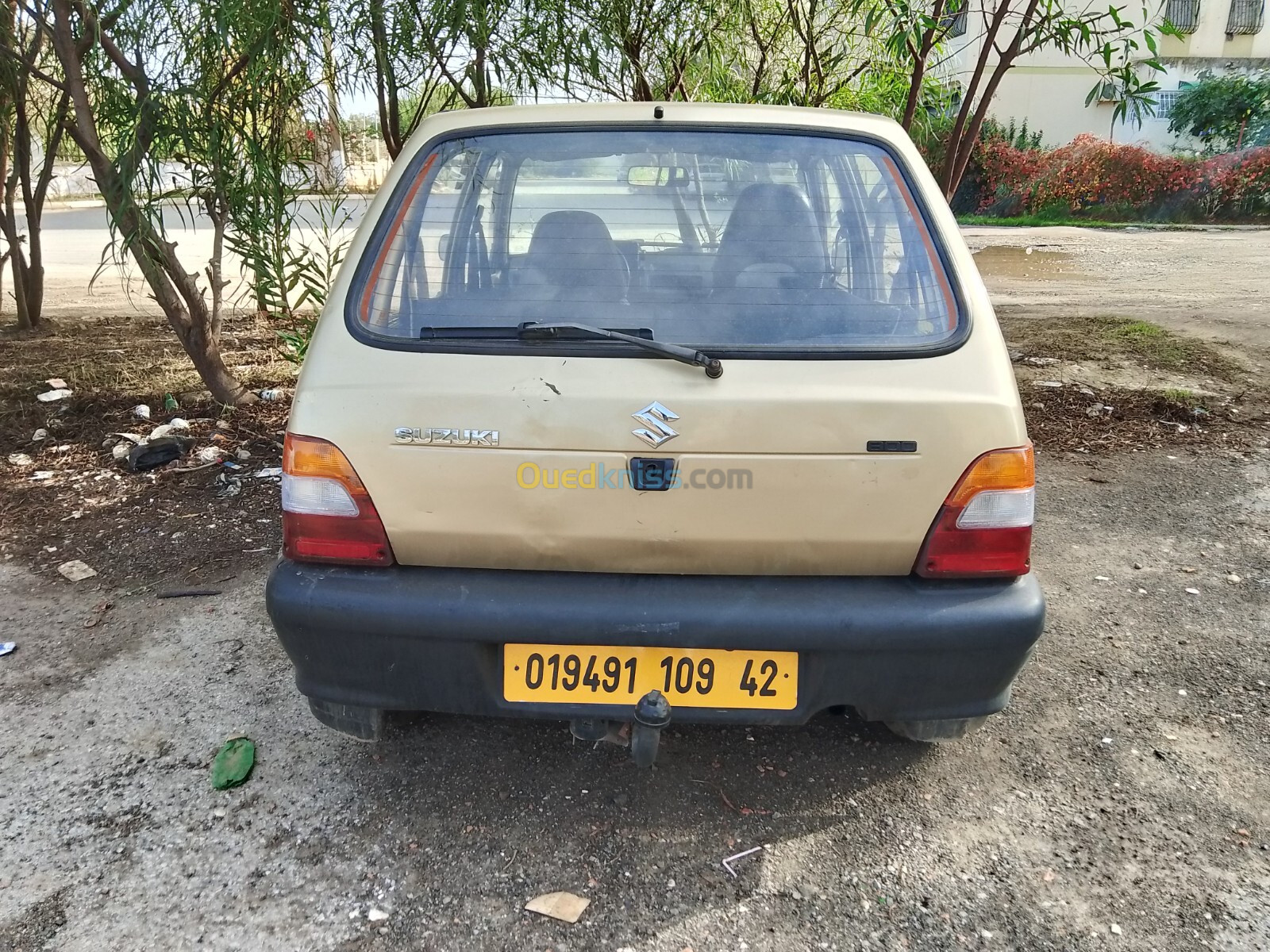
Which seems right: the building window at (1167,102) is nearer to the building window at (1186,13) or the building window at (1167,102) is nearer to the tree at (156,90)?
the building window at (1186,13)

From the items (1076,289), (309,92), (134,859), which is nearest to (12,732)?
(134,859)

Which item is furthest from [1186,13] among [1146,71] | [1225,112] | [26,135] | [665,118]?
[665,118]

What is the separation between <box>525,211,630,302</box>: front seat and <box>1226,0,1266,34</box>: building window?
35.1 m

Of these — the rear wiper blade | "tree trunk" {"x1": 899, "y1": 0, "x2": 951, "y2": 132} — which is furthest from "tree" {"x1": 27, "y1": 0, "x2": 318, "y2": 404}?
"tree trunk" {"x1": 899, "y1": 0, "x2": 951, "y2": 132}

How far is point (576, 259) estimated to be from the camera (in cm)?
214

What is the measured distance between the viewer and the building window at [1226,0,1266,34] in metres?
28.3

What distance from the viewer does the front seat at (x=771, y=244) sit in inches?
82.0

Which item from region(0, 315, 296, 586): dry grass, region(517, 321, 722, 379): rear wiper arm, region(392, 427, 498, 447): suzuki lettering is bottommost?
region(0, 315, 296, 586): dry grass

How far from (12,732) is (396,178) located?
194cm

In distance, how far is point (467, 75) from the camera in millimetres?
5102

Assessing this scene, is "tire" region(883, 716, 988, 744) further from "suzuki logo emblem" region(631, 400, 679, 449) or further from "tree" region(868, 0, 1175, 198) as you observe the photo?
"tree" region(868, 0, 1175, 198)

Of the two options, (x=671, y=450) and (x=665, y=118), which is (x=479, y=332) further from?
(x=665, y=118)

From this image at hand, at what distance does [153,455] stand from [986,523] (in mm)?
4209

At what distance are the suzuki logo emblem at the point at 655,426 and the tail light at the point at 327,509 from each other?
2.01 feet
